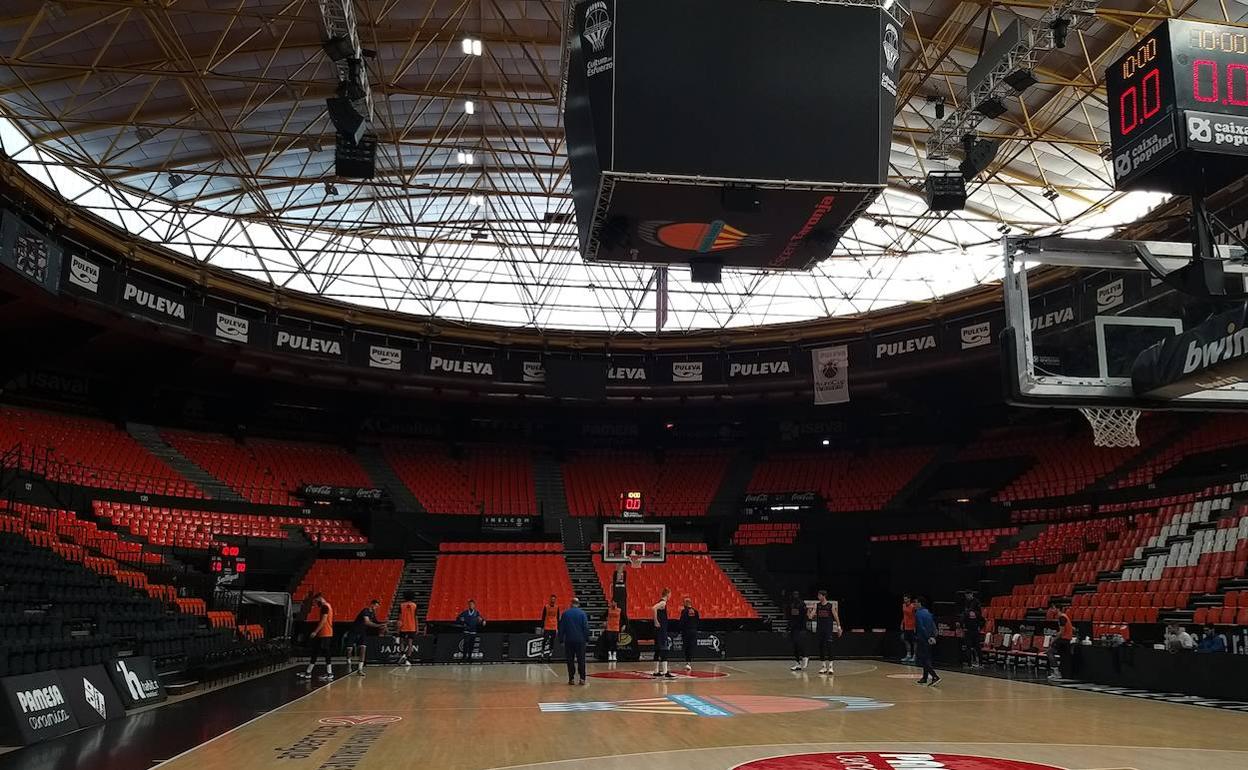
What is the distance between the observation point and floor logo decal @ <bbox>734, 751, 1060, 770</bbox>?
26.9ft

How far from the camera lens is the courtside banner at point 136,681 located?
40.7 ft

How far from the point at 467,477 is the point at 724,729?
2662 cm

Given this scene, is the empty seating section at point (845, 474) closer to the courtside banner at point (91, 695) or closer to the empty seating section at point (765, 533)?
the empty seating section at point (765, 533)

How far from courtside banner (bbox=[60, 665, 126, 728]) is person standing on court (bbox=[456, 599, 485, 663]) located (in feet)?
34.9

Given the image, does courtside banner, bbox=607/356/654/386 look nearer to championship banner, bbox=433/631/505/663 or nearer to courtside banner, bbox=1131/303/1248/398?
championship banner, bbox=433/631/505/663

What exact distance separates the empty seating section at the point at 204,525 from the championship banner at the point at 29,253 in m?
6.27

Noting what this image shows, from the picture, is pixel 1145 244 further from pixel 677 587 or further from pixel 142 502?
pixel 142 502

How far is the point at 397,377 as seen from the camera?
32.2m

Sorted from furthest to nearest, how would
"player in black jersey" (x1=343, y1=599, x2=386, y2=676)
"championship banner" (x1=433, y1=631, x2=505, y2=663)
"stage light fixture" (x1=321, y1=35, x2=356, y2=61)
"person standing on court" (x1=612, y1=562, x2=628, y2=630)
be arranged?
1. "person standing on court" (x1=612, y1=562, x2=628, y2=630)
2. "championship banner" (x1=433, y1=631, x2=505, y2=663)
3. "player in black jersey" (x1=343, y1=599, x2=386, y2=676)
4. "stage light fixture" (x1=321, y1=35, x2=356, y2=61)


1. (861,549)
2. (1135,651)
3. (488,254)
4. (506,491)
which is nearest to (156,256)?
(488,254)

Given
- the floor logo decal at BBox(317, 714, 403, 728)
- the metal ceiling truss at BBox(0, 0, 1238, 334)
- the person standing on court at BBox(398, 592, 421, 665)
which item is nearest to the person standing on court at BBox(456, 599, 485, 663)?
the person standing on court at BBox(398, 592, 421, 665)

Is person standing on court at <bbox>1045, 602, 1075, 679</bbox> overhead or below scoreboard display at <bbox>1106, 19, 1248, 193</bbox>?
below

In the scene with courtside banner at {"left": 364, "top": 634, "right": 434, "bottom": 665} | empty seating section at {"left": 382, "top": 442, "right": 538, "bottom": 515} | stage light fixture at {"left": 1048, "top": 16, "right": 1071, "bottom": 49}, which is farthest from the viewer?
empty seating section at {"left": 382, "top": 442, "right": 538, "bottom": 515}

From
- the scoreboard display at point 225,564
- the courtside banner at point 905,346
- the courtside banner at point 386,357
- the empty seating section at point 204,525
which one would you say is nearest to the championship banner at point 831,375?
the courtside banner at point 905,346
